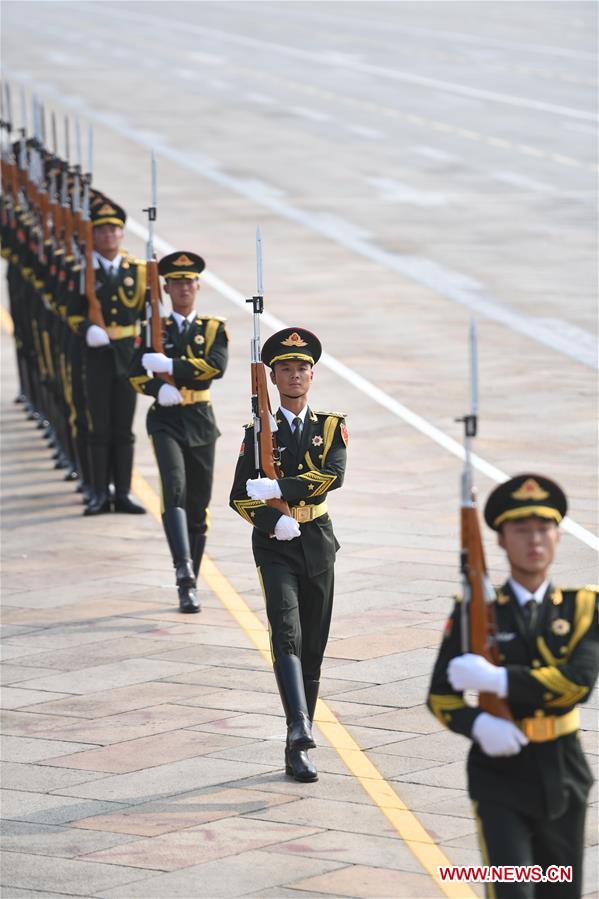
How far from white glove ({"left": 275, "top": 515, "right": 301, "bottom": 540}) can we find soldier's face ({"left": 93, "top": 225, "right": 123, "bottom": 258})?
5186 mm

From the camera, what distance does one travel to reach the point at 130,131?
108ft

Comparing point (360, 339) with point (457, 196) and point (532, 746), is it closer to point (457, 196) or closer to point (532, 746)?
point (457, 196)

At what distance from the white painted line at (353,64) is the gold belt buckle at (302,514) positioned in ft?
91.8

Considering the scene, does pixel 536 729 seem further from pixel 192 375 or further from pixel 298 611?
pixel 192 375

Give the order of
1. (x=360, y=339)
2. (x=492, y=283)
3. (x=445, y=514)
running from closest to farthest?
(x=445, y=514) < (x=360, y=339) < (x=492, y=283)

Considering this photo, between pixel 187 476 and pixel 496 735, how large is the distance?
5595 millimetres

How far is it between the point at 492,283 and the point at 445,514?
8.76 m

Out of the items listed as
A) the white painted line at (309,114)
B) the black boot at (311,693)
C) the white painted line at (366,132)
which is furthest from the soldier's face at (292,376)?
the white painted line at (309,114)

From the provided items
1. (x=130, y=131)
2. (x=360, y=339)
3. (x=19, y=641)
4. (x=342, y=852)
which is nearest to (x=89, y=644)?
(x=19, y=641)

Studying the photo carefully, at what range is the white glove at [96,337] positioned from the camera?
487 inches

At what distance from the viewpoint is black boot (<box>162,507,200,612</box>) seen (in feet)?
33.5

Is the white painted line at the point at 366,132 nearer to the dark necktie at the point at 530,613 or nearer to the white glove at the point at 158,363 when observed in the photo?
the white glove at the point at 158,363

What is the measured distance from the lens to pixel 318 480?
25.6 ft

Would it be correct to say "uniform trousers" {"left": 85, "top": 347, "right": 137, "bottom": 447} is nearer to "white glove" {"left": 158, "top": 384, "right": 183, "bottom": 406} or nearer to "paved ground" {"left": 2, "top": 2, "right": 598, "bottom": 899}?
"paved ground" {"left": 2, "top": 2, "right": 598, "bottom": 899}
